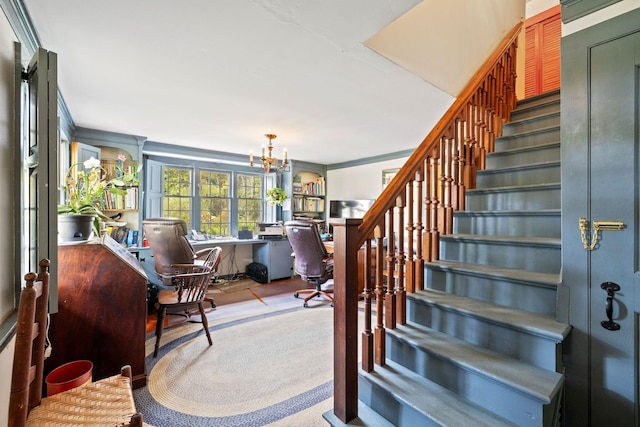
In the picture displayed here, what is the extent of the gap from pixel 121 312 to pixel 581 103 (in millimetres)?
2820

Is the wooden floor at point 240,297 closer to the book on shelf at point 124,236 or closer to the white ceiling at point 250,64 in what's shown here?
the book on shelf at point 124,236

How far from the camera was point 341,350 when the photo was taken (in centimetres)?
136

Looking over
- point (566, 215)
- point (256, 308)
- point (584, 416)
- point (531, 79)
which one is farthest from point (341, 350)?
point (531, 79)

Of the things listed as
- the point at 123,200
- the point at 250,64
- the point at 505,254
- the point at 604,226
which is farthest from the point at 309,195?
the point at 604,226

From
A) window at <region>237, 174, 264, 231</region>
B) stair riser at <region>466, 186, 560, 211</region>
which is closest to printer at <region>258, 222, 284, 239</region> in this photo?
window at <region>237, 174, 264, 231</region>

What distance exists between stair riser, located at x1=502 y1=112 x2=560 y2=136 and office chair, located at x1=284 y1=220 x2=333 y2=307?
2143 mm

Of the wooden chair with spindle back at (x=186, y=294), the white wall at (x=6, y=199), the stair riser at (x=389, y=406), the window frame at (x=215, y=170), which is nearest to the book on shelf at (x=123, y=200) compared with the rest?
the window frame at (x=215, y=170)

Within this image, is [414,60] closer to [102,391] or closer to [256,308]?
[102,391]

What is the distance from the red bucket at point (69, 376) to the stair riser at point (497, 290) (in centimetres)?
205

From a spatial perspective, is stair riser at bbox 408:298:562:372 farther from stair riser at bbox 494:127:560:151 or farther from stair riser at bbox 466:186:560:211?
stair riser at bbox 494:127:560:151

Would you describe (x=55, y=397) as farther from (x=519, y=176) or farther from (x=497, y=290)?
(x=519, y=176)

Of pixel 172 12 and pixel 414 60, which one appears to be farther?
pixel 414 60

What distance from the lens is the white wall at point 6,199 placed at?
45.2 inches

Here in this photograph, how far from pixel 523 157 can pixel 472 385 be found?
174 centimetres
